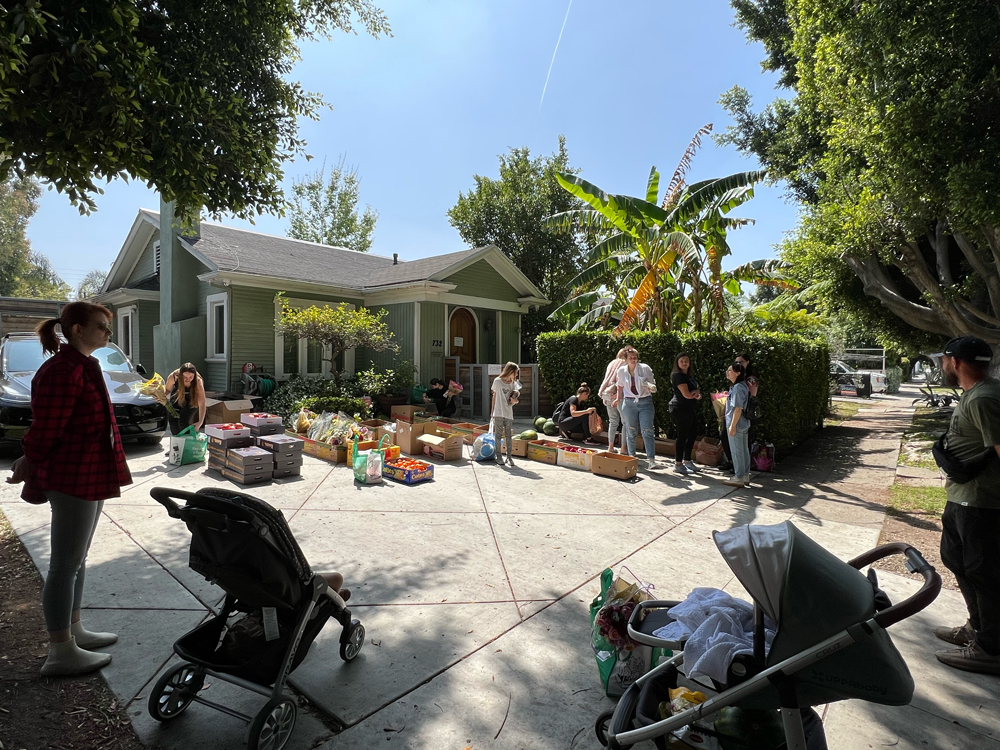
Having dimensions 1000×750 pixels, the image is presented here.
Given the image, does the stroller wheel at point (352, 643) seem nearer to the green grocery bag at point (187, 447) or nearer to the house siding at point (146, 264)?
the green grocery bag at point (187, 447)

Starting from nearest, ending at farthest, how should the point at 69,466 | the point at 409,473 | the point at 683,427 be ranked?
the point at 69,466, the point at 409,473, the point at 683,427

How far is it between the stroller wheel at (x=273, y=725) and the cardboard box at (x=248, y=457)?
17.6ft

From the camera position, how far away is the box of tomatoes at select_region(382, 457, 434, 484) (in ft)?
24.3

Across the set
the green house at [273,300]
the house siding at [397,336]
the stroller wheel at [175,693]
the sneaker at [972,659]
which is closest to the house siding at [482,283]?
the green house at [273,300]

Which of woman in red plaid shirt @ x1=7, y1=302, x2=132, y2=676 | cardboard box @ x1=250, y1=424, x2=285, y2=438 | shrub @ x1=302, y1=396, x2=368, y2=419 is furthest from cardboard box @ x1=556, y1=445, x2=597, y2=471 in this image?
woman in red plaid shirt @ x1=7, y1=302, x2=132, y2=676

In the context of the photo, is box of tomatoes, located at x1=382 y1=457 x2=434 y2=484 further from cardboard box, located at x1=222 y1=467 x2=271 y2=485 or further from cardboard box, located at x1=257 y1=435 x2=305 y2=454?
cardboard box, located at x1=222 y1=467 x2=271 y2=485

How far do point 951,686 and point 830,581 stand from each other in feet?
6.24

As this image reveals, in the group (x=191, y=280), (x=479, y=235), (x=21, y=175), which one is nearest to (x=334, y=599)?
(x=21, y=175)

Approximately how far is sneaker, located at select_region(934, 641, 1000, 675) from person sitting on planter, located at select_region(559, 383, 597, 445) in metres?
7.04

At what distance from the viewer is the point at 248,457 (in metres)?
7.22

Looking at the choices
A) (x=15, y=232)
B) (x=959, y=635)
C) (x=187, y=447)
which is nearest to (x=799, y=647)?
(x=959, y=635)

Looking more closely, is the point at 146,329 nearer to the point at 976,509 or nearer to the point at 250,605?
the point at 250,605

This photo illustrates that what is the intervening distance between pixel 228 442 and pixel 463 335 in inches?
418

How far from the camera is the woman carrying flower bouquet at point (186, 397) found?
8227mm
